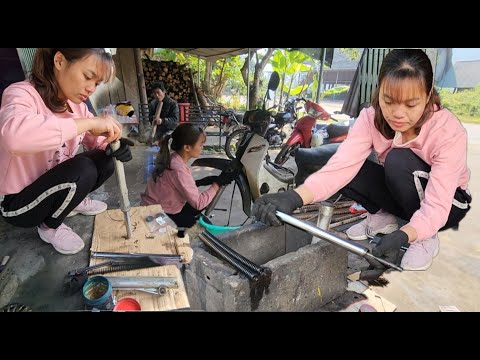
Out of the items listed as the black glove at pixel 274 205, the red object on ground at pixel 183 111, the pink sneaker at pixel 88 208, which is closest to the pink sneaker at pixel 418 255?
A: the black glove at pixel 274 205

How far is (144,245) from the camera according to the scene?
5.04 ft

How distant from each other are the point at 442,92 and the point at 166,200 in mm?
1608

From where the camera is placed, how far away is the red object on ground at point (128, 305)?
3.70 ft

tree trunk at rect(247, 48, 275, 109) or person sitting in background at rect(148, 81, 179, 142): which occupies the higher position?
tree trunk at rect(247, 48, 275, 109)

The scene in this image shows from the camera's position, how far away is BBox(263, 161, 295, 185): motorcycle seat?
2.21 meters

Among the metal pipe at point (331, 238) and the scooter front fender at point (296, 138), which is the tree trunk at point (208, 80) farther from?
the metal pipe at point (331, 238)

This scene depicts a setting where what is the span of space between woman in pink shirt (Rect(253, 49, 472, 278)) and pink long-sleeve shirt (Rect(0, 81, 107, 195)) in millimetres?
794

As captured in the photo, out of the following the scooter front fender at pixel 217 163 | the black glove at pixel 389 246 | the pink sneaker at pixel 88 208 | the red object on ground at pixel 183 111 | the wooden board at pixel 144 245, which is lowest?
the wooden board at pixel 144 245

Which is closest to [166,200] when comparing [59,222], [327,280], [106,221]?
[106,221]

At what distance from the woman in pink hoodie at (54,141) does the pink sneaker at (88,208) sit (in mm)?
293

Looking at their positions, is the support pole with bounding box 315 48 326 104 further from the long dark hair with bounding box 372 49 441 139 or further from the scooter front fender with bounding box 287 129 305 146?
the scooter front fender with bounding box 287 129 305 146

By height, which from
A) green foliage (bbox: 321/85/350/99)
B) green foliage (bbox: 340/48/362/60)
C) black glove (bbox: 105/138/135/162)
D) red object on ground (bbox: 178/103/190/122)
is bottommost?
black glove (bbox: 105/138/135/162)

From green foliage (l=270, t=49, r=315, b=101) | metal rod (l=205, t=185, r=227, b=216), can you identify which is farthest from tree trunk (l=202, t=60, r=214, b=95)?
metal rod (l=205, t=185, r=227, b=216)

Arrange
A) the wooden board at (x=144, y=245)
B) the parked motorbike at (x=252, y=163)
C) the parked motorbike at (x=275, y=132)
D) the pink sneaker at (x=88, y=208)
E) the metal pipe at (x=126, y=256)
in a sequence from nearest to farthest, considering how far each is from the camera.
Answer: the wooden board at (x=144, y=245) < the metal pipe at (x=126, y=256) < the pink sneaker at (x=88, y=208) < the parked motorbike at (x=252, y=163) < the parked motorbike at (x=275, y=132)
